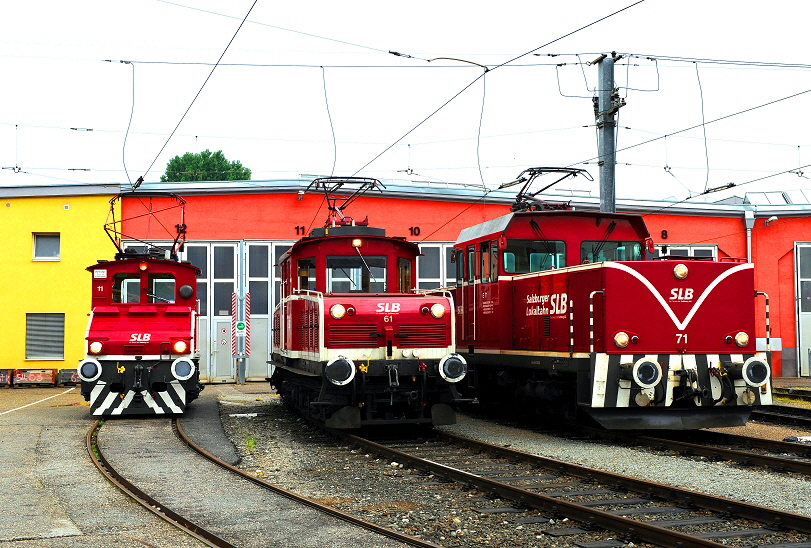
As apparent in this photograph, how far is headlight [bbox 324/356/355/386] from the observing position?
11.6 meters

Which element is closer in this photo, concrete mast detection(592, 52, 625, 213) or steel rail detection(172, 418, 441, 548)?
steel rail detection(172, 418, 441, 548)

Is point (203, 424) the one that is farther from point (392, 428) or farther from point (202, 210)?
point (202, 210)

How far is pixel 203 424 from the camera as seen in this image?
14.7 meters

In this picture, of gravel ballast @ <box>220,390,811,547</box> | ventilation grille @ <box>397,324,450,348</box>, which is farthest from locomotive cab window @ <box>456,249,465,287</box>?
ventilation grille @ <box>397,324,450,348</box>

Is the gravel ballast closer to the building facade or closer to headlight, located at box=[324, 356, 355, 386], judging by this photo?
headlight, located at box=[324, 356, 355, 386]

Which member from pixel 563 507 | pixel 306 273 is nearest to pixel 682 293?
pixel 563 507

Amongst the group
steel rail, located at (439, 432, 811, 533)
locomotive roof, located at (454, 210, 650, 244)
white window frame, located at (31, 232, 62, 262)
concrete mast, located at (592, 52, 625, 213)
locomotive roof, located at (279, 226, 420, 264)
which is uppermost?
concrete mast, located at (592, 52, 625, 213)

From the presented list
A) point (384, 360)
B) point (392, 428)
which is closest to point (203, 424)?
point (392, 428)

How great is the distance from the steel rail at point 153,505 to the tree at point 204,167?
57.6 meters

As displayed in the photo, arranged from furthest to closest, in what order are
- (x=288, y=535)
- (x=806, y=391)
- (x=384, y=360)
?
(x=806, y=391) < (x=384, y=360) < (x=288, y=535)

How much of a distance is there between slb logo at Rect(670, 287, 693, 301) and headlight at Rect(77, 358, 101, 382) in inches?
383

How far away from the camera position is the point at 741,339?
39.7 feet

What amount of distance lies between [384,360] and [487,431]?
2.86 m

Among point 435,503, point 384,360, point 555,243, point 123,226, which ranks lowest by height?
point 435,503
